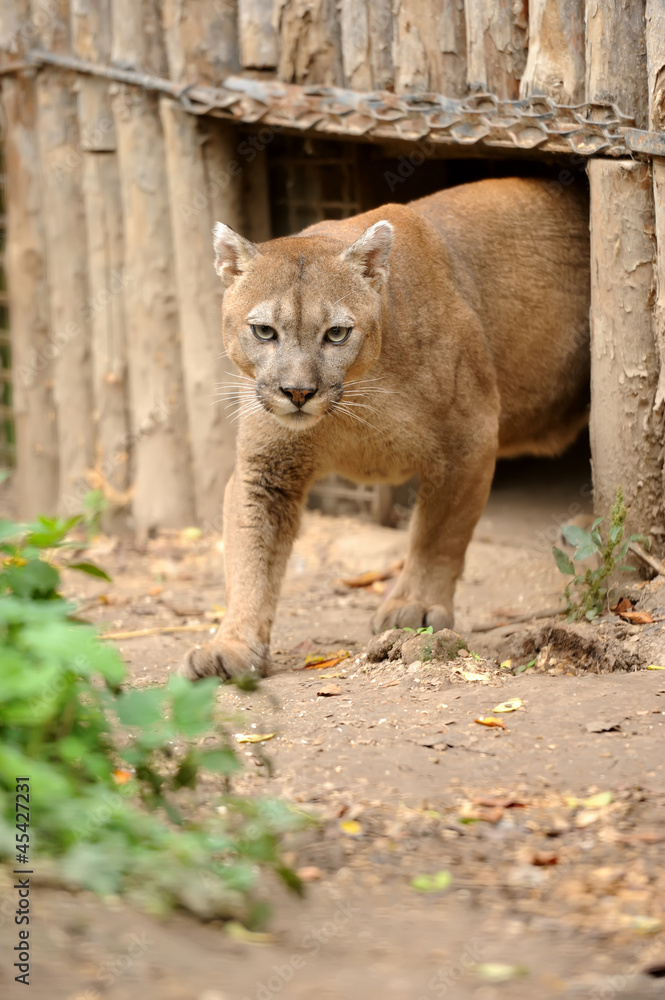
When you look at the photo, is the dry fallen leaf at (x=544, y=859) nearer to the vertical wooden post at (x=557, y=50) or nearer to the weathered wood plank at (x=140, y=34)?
the vertical wooden post at (x=557, y=50)

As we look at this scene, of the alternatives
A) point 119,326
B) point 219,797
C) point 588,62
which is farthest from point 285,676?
point 119,326

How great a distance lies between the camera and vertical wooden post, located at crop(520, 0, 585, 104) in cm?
470

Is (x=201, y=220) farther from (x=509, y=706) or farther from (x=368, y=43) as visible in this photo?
(x=509, y=706)

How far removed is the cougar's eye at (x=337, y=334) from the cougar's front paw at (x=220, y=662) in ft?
4.05

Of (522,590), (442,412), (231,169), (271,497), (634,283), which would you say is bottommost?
(522,590)

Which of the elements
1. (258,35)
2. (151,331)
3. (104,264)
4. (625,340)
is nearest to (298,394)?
(625,340)

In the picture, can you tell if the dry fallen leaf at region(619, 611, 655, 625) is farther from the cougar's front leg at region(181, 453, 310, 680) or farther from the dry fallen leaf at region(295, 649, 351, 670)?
the cougar's front leg at region(181, 453, 310, 680)

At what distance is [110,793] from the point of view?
100 inches

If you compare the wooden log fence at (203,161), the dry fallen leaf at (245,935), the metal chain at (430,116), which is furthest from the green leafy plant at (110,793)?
the metal chain at (430,116)

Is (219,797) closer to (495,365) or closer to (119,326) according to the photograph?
(495,365)

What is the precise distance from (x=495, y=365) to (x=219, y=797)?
2877 mm

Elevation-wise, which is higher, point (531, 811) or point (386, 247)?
point (386, 247)

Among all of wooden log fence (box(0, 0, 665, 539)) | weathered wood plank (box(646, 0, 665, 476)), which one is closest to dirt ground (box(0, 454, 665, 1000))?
weathered wood plank (box(646, 0, 665, 476))

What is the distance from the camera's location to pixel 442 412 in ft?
15.4
